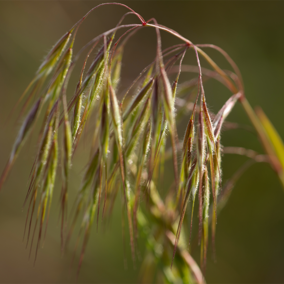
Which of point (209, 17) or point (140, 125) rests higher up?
point (209, 17)

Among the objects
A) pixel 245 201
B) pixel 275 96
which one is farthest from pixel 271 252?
pixel 275 96

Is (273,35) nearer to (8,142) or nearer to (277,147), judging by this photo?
(277,147)

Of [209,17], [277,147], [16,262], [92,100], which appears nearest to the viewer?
[92,100]

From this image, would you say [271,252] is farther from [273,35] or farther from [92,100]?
[92,100]

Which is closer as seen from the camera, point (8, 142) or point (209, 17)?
point (8, 142)

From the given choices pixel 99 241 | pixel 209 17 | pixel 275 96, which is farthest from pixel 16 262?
pixel 209 17

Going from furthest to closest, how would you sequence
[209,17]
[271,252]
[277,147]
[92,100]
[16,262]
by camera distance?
[209,17]
[16,262]
[271,252]
[277,147]
[92,100]

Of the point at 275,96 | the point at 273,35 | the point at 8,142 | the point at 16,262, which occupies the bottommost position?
the point at 16,262
